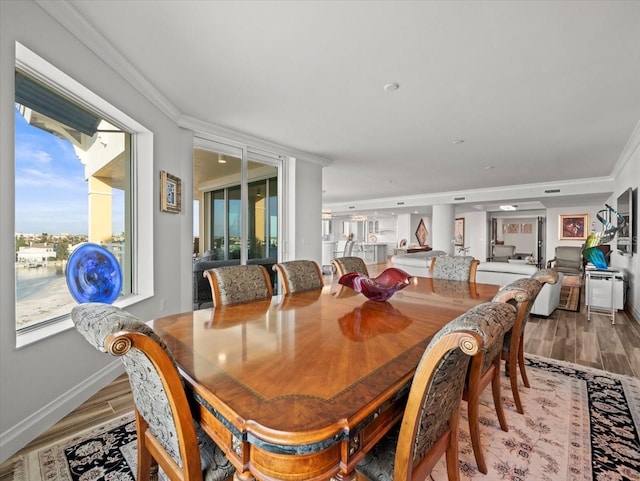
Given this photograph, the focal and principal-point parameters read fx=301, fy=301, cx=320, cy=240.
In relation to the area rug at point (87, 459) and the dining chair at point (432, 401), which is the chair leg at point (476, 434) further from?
the area rug at point (87, 459)

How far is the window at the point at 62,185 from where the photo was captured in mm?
1894

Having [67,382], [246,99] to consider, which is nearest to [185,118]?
[246,99]

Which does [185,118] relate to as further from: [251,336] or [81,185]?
[251,336]

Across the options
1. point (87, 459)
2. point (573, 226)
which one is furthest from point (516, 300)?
point (573, 226)

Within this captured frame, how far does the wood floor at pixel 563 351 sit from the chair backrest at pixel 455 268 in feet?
3.74

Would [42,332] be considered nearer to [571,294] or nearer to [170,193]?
[170,193]

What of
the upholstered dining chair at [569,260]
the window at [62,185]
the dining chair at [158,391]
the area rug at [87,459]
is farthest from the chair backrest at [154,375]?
the upholstered dining chair at [569,260]

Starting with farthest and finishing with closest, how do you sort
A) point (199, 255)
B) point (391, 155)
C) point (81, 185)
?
point (391, 155) < point (199, 255) < point (81, 185)

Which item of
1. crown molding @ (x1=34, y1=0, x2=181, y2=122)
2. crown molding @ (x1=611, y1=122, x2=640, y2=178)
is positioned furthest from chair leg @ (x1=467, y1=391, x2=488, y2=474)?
crown molding @ (x1=611, y1=122, x2=640, y2=178)

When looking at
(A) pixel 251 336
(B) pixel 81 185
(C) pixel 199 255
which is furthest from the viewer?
(C) pixel 199 255

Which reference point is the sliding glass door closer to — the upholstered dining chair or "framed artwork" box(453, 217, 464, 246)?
the upholstered dining chair

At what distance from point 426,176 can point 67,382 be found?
6.45m

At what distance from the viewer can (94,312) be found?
89 centimetres

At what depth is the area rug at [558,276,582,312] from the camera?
16.4 ft
